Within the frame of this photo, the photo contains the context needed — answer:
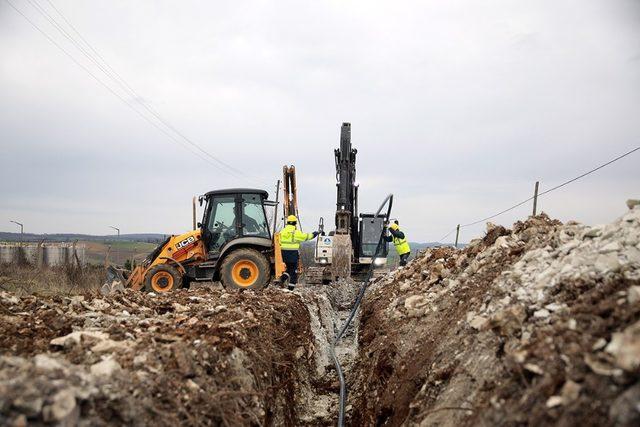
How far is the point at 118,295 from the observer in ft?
22.4

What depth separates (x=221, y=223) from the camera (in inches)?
455

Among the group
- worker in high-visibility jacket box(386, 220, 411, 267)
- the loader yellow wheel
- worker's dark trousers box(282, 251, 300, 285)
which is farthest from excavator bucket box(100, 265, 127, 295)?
worker in high-visibility jacket box(386, 220, 411, 267)

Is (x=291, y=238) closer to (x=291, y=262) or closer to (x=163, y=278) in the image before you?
(x=291, y=262)

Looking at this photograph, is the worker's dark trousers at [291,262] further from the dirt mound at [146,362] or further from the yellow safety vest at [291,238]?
the dirt mound at [146,362]

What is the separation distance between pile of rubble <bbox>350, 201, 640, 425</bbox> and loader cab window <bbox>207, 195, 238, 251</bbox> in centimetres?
569

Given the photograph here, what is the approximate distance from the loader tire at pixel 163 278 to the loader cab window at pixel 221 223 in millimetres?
1055

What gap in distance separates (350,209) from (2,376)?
14608 mm

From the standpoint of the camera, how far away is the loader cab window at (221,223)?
11453 millimetres

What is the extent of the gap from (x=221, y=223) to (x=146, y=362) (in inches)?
318

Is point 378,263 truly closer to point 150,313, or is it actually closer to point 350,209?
point 350,209

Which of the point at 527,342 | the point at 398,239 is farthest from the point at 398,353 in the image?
the point at 398,239

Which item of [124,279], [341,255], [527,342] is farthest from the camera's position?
[341,255]

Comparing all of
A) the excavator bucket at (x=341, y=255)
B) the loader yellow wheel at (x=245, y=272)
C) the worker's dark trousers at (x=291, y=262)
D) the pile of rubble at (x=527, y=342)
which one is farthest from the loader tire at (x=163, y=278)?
the pile of rubble at (x=527, y=342)

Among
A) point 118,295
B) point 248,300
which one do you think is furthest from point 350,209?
point 118,295
